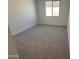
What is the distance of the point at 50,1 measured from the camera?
9656 mm

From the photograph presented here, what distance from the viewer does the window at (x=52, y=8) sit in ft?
31.6

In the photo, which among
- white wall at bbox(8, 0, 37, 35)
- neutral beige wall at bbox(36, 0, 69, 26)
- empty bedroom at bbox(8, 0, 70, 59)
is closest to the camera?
empty bedroom at bbox(8, 0, 70, 59)

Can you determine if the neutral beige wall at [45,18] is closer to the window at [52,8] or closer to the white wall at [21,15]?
the window at [52,8]

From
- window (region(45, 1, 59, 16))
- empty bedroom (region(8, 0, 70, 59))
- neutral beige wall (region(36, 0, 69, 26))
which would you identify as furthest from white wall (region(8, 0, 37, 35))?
window (region(45, 1, 59, 16))

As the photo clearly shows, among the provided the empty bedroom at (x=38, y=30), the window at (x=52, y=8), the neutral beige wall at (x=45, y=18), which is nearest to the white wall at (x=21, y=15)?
the empty bedroom at (x=38, y=30)

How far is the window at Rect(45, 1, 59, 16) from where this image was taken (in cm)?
962

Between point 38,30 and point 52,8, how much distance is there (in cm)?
262

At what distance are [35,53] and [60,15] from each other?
19.8 ft

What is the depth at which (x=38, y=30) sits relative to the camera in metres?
7.91

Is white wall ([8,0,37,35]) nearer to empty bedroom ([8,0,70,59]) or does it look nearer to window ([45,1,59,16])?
empty bedroom ([8,0,70,59])

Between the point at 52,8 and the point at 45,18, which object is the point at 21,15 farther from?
the point at 52,8

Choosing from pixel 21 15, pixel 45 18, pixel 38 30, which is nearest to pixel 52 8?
pixel 45 18
